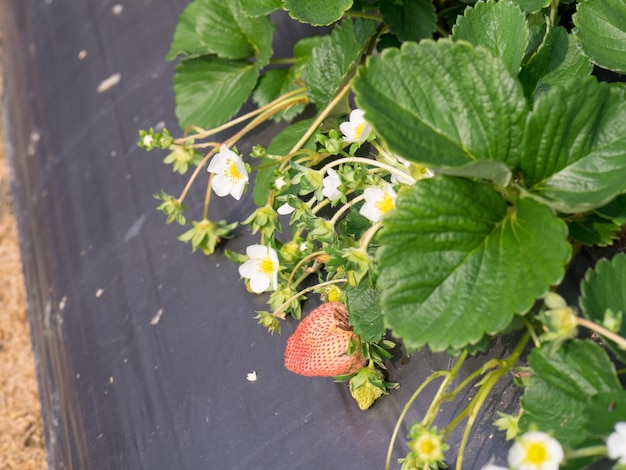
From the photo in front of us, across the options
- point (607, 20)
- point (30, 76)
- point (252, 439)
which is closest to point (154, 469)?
point (252, 439)

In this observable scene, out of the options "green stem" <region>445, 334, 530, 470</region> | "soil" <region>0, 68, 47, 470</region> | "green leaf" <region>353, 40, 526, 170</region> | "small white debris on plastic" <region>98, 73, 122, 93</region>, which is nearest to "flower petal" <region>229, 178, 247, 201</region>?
"green leaf" <region>353, 40, 526, 170</region>

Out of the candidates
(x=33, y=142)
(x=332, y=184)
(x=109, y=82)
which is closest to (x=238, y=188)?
(x=332, y=184)

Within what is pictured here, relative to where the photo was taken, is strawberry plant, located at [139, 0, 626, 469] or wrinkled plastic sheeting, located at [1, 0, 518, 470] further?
wrinkled plastic sheeting, located at [1, 0, 518, 470]

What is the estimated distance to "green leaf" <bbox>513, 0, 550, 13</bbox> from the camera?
84 centimetres

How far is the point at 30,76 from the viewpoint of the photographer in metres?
1.77

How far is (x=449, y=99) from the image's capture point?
705mm

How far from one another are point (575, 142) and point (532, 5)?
231 millimetres

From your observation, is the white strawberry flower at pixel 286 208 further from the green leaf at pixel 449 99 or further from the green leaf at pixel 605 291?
the green leaf at pixel 605 291

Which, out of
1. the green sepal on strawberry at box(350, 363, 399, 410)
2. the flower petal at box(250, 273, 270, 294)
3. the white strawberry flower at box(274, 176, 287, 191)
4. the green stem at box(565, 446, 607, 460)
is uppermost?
the white strawberry flower at box(274, 176, 287, 191)

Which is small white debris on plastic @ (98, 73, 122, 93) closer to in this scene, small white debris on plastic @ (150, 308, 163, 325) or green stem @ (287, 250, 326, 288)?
small white debris on plastic @ (150, 308, 163, 325)

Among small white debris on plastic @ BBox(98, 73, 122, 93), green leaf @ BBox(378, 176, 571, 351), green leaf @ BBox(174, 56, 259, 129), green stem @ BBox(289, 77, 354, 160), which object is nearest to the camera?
green leaf @ BBox(378, 176, 571, 351)

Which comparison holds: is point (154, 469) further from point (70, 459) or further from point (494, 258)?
point (494, 258)

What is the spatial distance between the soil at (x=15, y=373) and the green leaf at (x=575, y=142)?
1.20 meters

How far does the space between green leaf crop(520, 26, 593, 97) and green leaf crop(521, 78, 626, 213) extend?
15 cm
